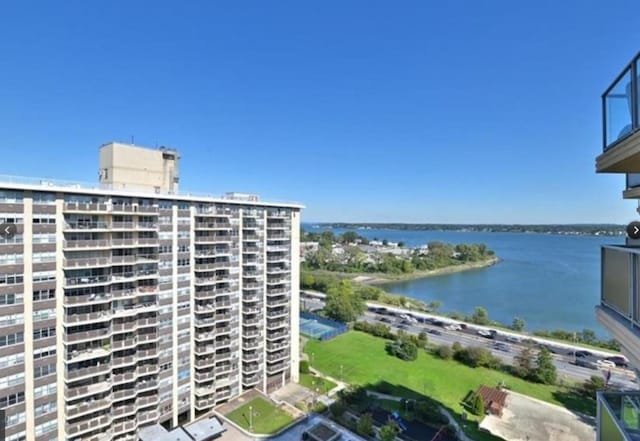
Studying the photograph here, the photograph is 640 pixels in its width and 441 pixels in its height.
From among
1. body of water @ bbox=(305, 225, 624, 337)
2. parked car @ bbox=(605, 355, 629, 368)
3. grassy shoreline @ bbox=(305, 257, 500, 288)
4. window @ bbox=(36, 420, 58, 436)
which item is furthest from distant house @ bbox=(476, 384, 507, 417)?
grassy shoreline @ bbox=(305, 257, 500, 288)

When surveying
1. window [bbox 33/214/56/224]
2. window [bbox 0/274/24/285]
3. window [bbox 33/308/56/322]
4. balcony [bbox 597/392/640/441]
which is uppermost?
window [bbox 33/214/56/224]

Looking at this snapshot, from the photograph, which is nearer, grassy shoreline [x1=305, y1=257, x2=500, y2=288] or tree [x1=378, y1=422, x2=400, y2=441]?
tree [x1=378, y1=422, x2=400, y2=441]

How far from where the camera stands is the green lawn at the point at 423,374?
87.0ft

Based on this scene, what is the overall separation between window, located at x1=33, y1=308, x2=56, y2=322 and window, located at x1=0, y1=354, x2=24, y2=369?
1567 millimetres

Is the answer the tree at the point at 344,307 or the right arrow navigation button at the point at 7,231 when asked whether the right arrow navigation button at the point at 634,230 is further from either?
the tree at the point at 344,307

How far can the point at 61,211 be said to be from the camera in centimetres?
1686

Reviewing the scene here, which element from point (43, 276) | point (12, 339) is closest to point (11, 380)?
point (12, 339)

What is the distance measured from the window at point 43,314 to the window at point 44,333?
49cm

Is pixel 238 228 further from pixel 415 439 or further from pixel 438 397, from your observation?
pixel 438 397

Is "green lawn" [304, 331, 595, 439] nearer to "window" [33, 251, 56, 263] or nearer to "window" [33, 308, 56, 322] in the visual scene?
"window" [33, 308, 56, 322]

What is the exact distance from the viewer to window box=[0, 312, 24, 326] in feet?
50.8

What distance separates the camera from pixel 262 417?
2291 centimetres

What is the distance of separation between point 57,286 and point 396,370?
2435 cm

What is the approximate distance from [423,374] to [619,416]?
26569 mm
